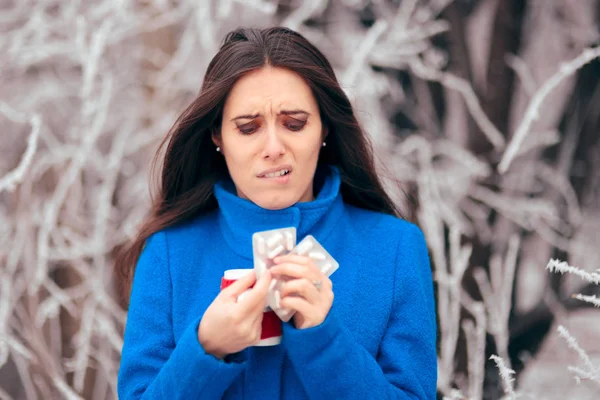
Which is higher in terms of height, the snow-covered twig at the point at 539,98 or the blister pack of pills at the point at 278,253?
the snow-covered twig at the point at 539,98

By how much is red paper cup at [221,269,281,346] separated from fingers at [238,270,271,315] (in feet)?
0.26

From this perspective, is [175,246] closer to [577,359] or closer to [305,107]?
[305,107]

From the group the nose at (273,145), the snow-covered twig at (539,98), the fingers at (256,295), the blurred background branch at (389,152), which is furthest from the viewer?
the blurred background branch at (389,152)

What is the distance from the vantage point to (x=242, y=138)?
130 centimetres

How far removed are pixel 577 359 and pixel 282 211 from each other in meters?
1.63

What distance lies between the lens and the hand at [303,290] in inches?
43.4

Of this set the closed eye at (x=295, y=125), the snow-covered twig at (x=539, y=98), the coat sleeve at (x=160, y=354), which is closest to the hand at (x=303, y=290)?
the coat sleeve at (x=160, y=354)

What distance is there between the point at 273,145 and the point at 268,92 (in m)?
0.12

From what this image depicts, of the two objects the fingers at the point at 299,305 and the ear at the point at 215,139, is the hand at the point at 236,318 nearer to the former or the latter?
the fingers at the point at 299,305

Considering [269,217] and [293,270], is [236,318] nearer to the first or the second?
[293,270]

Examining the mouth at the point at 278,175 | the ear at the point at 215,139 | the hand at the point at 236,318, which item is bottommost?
the hand at the point at 236,318

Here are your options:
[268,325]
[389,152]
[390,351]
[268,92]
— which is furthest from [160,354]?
[389,152]

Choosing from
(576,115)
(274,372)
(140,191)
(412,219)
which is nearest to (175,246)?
(274,372)

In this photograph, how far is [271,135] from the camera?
1.27 metres
